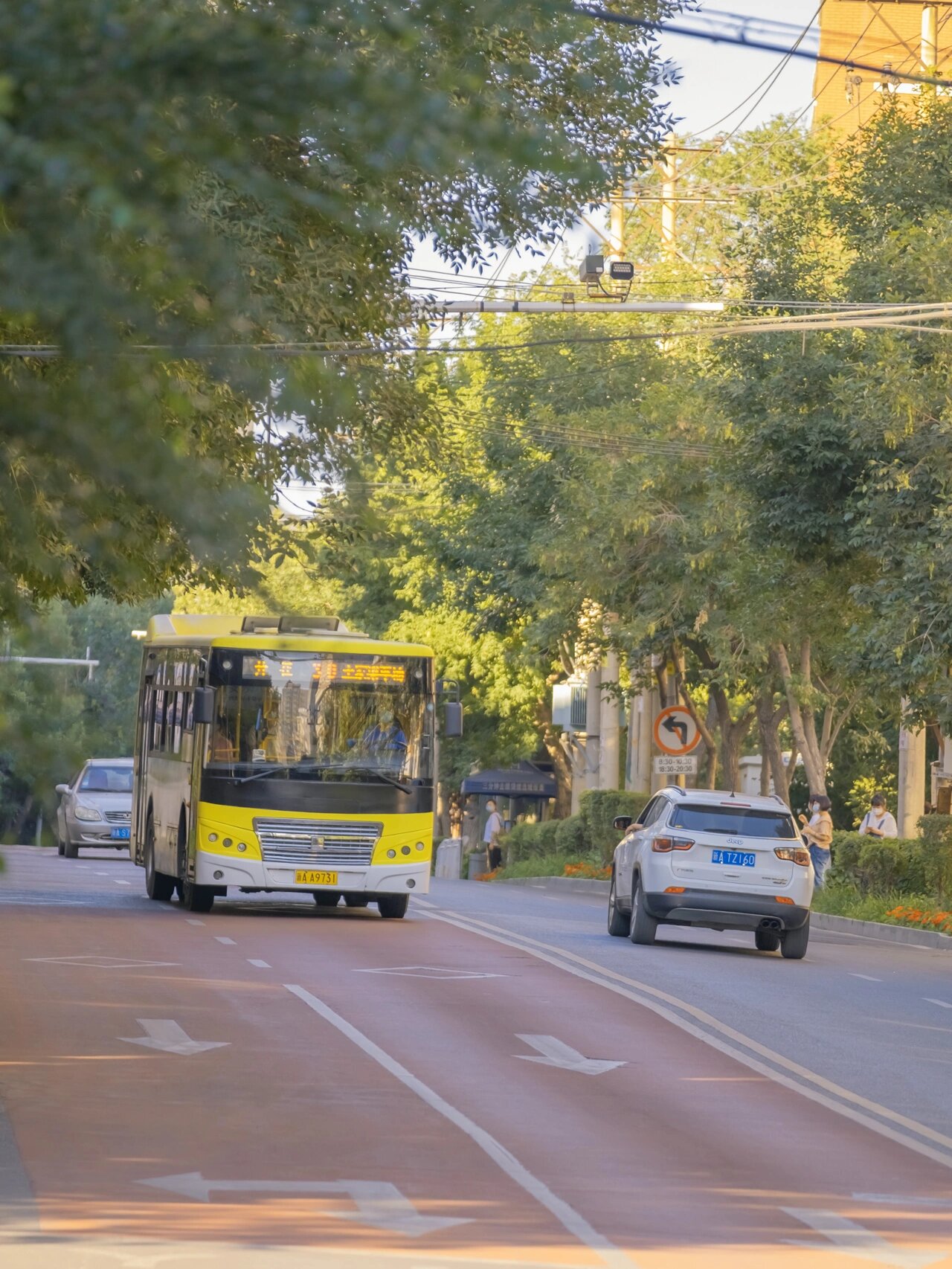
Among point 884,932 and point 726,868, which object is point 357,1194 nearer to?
point 726,868

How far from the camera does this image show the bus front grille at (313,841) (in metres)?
24.5

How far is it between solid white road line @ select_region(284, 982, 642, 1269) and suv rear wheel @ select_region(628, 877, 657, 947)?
781 centimetres

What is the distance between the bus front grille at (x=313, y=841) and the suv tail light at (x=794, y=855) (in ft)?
15.8

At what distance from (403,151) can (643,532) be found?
33586mm

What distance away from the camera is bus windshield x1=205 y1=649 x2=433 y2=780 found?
81.3ft

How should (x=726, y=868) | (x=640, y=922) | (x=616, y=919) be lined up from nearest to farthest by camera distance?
(x=726, y=868)
(x=640, y=922)
(x=616, y=919)

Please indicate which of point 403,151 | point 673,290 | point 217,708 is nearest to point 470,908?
point 217,708

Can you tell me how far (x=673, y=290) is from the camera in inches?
1838

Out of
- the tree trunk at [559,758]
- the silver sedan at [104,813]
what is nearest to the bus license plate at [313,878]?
the silver sedan at [104,813]

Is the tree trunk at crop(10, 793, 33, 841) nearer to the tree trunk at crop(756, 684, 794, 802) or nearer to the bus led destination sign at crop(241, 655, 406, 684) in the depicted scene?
the bus led destination sign at crop(241, 655, 406, 684)

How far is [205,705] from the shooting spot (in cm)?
2431

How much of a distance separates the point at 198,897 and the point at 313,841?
1696mm

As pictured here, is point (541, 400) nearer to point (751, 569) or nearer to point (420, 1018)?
point (751, 569)

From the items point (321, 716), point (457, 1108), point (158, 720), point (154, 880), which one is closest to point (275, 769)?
point (321, 716)
